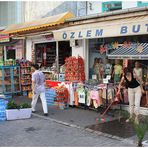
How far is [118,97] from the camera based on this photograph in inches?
385

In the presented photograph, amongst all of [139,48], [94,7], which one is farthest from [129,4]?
[139,48]

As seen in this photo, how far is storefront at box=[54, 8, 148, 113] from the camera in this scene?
8781mm

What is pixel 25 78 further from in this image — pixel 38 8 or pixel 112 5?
pixel 112 5

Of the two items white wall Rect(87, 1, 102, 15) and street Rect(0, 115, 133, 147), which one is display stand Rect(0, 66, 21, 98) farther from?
street Rect(0, 115, 133, 147)

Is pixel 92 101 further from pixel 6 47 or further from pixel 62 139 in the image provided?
A: pixel 6 47

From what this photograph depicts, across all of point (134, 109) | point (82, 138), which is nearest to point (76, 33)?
point (134, 109)

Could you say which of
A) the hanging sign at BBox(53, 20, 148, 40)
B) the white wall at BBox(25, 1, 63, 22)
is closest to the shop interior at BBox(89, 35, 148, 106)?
the hanging sign at BBox(53, 20, 148, 40)

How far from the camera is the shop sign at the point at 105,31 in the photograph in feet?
28.3

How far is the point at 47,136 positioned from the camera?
733cm

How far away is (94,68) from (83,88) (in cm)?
123

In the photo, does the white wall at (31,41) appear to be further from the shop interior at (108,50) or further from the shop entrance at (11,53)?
the shop interior at (108,50)

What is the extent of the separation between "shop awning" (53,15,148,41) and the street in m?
3.02

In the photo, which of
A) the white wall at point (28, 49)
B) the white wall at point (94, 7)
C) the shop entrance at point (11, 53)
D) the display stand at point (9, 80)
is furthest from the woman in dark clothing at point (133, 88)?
the shop entrance at point (11, 53)

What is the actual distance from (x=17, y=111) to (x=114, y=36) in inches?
141
